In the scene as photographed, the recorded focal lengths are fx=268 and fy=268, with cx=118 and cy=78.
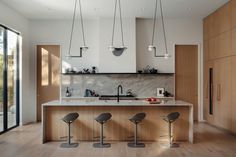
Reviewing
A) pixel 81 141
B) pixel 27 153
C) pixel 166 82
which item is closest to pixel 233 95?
pixel 166 82

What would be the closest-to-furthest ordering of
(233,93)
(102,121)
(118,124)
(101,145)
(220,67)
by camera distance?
1. (102,121)
2. (101,145)
3. (118,124)
4. (233,93)
5. (220,67)

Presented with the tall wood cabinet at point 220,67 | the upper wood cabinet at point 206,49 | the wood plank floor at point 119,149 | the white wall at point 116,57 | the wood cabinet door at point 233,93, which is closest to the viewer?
the wood plank floor at point 119,149

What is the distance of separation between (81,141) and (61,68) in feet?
11.4

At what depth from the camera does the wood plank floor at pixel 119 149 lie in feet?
16.0

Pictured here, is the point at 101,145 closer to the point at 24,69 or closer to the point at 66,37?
the point at 24,69

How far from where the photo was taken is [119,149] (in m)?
5.20

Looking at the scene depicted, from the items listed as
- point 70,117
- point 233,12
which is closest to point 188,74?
point 233,12

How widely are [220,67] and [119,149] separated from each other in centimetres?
378

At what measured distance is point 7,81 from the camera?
7168 mm

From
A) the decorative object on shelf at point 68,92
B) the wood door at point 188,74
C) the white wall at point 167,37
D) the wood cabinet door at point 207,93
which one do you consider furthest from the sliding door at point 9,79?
the wood cabinet door at point 207,93

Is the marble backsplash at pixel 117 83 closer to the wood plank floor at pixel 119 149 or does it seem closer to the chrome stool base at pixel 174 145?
the wood plank floor at pixel 119 149

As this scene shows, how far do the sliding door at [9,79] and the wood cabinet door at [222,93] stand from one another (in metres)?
5.70

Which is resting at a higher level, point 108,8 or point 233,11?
point 108,8

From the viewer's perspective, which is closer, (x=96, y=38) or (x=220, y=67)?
(x=220, y=67)
